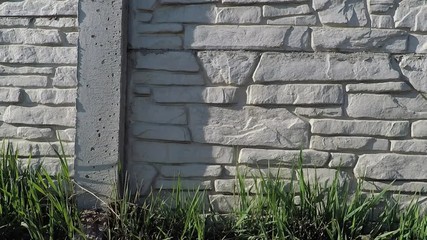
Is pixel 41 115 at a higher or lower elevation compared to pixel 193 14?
lower

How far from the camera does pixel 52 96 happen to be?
2.93m

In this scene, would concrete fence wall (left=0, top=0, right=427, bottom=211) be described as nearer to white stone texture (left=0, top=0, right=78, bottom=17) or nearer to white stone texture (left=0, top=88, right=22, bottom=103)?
white stone texture (left=0, top=0, right=78, bottom=17)

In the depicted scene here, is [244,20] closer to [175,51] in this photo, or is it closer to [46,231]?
[175,51]

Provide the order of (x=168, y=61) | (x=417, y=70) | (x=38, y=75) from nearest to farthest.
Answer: (x=417, y=70), (x=168, y=61), (x=38, y=75)

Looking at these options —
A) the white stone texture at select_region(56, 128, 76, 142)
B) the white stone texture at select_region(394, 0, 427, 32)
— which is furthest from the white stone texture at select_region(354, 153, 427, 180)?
the white stone texture at select_region(56, 128, 76, 142)

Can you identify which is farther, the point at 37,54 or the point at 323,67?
the point at 37,54

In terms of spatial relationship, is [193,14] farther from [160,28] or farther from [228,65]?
[228,65]

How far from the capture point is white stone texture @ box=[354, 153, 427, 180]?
277 cm

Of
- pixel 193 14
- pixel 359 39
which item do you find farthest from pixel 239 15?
pixel 359 39

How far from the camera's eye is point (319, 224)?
8.53 ft

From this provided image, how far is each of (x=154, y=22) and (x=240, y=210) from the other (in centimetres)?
104

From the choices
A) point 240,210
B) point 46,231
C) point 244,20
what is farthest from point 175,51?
point 46,231

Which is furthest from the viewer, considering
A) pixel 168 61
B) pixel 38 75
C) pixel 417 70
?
pixel 38 75

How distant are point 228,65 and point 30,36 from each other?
1057mm
